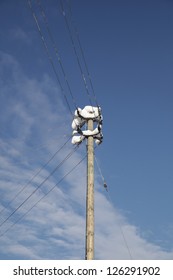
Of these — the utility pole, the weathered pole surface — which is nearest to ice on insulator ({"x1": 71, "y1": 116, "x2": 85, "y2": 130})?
the utility pole

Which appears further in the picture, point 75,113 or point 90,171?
point 75,113

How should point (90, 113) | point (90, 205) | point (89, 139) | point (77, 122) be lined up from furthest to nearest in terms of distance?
1. point (77, 122)
2. point (90, 113)
3. point (89, 139)
4. point (90, 205)

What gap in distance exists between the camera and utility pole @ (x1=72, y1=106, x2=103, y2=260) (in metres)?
9.87

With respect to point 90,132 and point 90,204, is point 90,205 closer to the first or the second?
point 90,204

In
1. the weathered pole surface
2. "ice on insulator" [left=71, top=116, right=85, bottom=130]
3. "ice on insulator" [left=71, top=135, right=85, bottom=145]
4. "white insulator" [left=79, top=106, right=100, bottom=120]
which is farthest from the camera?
"ice on insulator" [left=71, top=116, right=85, bottom=130]

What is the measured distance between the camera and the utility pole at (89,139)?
9867 millimetres

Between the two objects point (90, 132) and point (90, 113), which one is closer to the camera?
point (90, 132)

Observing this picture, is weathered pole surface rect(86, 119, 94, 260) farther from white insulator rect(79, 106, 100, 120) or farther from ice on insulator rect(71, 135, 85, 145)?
white insulator rect(79, 106, 100, 120)

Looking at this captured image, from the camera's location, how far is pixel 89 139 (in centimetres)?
1191

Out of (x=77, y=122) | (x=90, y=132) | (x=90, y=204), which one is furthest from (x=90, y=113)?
(x=90, y=204)
